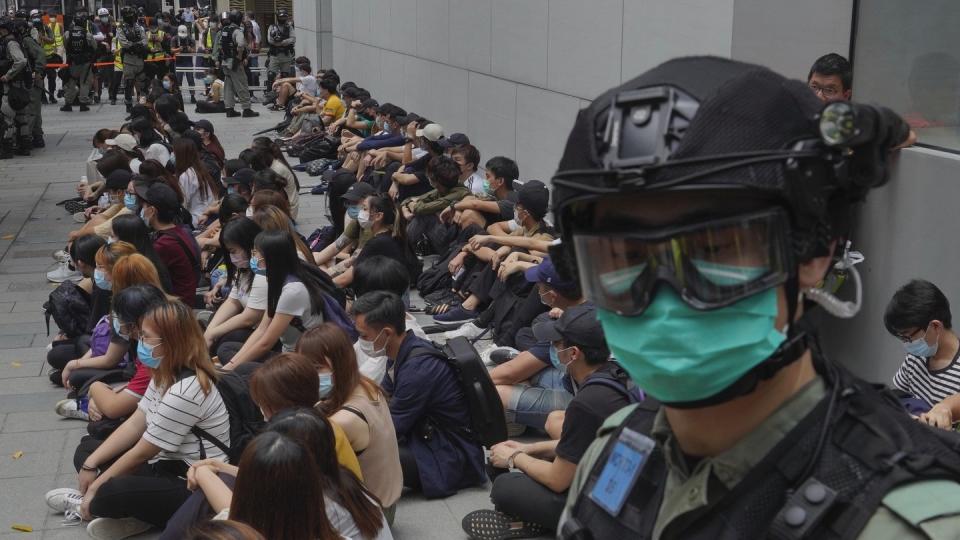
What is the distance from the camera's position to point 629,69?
372 inches

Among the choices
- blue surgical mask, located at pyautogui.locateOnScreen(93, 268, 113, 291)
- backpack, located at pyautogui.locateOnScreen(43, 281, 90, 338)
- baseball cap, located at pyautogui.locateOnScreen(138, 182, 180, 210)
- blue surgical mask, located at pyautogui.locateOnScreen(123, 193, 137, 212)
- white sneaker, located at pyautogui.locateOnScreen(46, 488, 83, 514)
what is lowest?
white sneaker, located at pyautogui.locateOnScreen(46, 488, 83, 514)

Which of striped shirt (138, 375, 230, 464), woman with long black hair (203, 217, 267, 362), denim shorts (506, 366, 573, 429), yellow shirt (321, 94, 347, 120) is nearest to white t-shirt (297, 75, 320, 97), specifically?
yellow shirt (321, 94, 347, 120)

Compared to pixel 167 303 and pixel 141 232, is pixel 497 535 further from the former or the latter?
pixel 141 232

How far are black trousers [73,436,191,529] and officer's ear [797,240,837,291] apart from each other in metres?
4.76

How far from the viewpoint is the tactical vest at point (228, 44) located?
82.8 feet

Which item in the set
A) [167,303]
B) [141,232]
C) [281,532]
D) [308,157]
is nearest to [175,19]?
[308,157]

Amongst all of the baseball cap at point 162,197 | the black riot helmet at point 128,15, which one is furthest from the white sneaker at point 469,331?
the black riot helmet at point 128,15

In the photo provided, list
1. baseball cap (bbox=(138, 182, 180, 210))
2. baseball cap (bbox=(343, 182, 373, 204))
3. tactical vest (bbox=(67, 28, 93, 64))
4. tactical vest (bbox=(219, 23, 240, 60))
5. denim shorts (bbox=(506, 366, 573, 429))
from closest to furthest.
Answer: denim shorts (bbox=(506, 366, 573, 429)) < baseball cap (bbox=(138, 182, 180, 210)) < baseball cap (bbox=(343, 182, 373, 204)) < tactical vest (bbox=(219, 23, 240, 60)) < tactical vest (bbox=(67, 28, 93, 64))

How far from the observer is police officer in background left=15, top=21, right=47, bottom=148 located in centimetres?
2016

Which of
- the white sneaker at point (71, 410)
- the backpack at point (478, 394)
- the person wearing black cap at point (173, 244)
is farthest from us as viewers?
the person wearing black cap at point (173, 244)

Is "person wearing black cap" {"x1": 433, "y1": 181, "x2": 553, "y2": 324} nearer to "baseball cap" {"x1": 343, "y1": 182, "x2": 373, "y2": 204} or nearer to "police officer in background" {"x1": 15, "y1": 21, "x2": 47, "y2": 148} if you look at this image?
"baseball cap" {"x1": 343, "y1": 182, "x2": 373, "y2": 204}

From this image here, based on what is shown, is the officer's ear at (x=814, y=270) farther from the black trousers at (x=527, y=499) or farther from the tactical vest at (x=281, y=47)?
the tactical vest at (x=281, y=47)

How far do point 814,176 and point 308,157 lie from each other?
17.9 meters

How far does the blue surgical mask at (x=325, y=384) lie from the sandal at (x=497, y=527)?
3.31ft
